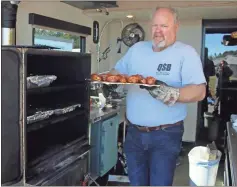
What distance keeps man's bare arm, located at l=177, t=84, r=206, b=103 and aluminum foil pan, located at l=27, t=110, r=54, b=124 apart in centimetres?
87

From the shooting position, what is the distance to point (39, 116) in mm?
2010

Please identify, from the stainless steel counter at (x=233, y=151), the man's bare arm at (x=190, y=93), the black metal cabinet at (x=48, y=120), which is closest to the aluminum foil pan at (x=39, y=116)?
the black metal cabinet at (x=48, y=120)

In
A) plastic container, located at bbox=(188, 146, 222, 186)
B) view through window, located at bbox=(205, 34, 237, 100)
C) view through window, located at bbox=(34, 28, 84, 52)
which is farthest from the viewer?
view through window, located at bbox=(205, 34, 237, 100)

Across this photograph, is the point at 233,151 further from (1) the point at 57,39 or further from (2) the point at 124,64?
(1) the point at 57,39

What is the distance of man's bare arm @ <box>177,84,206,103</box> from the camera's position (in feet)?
5.01

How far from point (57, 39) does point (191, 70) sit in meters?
2.46

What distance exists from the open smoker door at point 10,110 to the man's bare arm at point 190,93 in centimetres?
79

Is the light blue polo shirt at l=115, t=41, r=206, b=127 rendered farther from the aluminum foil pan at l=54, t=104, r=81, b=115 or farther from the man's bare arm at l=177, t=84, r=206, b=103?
the aluminum foil pan at l=54, t=104, r=81, b=115

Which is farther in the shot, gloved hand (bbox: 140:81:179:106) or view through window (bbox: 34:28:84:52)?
view through window (bbox: 34:28:84:52)

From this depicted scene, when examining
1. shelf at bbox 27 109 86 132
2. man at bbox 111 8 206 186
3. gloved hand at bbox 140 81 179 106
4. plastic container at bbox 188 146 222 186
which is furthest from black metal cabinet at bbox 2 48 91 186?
plastic container at bbox 188 146 222 186

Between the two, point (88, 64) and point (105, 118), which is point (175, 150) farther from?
point (105, 118)

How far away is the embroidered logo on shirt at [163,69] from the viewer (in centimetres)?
163

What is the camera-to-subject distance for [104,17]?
4.67 metres

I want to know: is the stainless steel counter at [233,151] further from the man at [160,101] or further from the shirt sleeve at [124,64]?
the shirt sleeve at [124,64]
